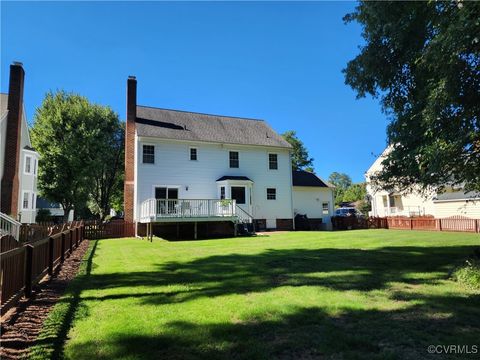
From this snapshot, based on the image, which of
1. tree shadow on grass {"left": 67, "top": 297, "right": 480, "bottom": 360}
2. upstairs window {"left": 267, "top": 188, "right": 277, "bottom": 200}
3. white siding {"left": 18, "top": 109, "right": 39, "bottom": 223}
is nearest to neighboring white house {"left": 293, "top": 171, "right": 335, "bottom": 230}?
upstairs window {"left": 267, "top": 188, "right": 277, "bottom": 200}

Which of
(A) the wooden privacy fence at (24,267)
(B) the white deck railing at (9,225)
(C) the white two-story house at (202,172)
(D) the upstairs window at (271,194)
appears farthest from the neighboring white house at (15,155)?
(D) the upstairs window at (271,194)

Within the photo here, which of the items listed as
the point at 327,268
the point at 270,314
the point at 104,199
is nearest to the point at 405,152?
the point at 327,268

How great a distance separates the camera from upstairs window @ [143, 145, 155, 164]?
903 inches

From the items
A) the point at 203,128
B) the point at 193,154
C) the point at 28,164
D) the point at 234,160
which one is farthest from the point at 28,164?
the point at 234,160

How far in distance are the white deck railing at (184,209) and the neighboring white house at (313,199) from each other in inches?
414

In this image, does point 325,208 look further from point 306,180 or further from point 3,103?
point 3,103

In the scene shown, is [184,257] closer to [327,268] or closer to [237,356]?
[327,268]

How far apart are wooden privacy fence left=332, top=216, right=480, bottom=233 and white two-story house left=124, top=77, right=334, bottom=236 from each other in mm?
5638

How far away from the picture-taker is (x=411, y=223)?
26.0 metres

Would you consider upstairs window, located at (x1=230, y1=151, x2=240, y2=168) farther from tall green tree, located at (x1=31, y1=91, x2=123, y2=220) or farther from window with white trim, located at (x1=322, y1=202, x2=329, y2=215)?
tall green tree, located at (x1=31, y1=91, x2=123, y2=220)

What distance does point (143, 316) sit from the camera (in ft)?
16.9

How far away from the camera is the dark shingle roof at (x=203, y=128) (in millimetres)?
24125

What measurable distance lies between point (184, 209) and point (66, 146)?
1569cm

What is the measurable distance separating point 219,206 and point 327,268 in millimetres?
13137
